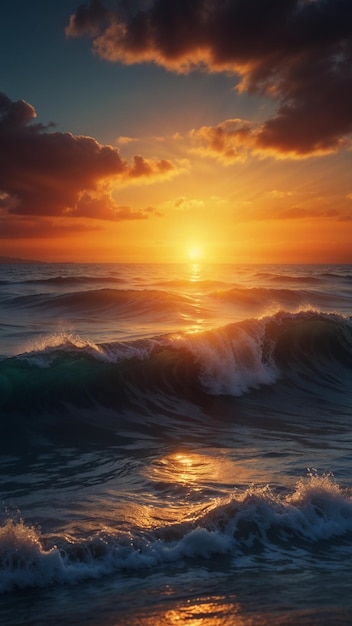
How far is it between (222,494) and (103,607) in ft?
8.02

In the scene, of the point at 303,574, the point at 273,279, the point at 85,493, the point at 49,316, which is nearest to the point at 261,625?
the point at 303,574

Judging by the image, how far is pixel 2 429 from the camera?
31.7 ft

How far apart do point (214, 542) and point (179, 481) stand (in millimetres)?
1759

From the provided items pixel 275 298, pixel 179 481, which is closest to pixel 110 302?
pixel 275 298

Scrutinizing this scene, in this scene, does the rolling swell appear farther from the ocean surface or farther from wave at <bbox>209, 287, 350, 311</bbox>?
wave at <bbox>209, 287, 350, 311</bbox>

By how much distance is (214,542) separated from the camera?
511cm

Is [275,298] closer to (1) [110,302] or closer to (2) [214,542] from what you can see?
(1) [110,302]

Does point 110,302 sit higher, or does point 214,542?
point 110,302

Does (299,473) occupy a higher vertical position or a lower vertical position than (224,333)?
lower

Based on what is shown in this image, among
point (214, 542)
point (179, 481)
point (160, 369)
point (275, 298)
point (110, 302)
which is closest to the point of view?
point (214, 542)

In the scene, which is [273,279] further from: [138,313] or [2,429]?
[2,429]

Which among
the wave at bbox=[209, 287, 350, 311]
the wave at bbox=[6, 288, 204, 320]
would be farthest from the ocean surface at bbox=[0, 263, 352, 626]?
the wave at bbox=[209, 287, 350, 311]

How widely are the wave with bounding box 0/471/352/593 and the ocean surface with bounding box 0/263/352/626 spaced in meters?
0.01

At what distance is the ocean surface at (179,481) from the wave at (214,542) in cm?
1
